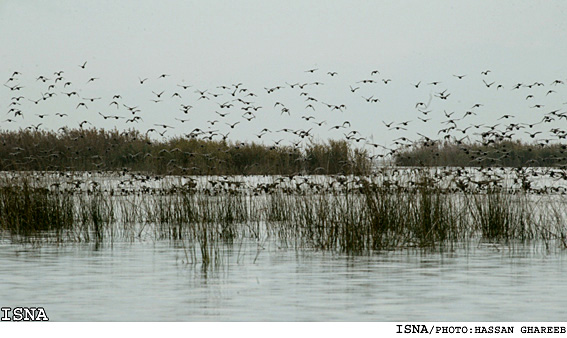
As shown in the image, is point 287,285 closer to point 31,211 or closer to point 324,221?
point 324,221

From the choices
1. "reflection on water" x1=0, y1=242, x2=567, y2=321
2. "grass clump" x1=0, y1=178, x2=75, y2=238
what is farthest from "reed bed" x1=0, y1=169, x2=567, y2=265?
"reflection on water" x1=0, y1=242, x2=567, y2=321

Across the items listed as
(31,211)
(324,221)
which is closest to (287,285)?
(324,221)

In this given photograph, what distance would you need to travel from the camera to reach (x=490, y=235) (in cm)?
945

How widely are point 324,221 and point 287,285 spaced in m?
2.43

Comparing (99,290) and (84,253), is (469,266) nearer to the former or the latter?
(99,290)

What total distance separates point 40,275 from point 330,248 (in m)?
3.07

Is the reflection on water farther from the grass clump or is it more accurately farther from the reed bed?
the grass clump

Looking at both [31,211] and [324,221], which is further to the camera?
[31,211]

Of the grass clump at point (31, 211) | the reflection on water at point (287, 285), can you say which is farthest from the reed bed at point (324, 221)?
the reflection on water at point (287, 285)

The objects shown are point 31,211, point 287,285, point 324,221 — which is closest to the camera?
point 287,285

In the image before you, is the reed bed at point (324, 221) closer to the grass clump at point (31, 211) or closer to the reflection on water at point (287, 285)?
the grass clump at point (31, 211)

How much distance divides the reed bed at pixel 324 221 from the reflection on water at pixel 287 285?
40 cm

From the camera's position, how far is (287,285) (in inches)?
249
